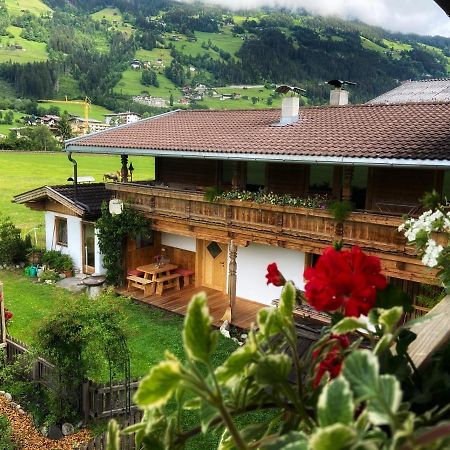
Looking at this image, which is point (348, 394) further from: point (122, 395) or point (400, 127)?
point (400, 127)

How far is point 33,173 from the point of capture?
178 ft

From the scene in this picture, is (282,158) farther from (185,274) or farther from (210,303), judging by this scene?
(185,274)

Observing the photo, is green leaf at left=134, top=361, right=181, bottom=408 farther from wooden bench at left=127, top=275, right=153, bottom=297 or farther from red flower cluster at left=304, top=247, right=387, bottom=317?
wooden bench at left=127, top=275, right=153, bottom=297

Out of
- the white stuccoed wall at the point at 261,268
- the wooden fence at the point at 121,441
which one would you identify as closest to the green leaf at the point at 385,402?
the wooden fence at the point at 121,441

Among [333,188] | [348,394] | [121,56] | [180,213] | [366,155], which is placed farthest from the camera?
[121,56]

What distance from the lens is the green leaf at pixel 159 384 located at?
90 cm

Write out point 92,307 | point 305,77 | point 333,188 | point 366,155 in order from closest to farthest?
point 92,307
point 366,155
point 333,188
point 305,77

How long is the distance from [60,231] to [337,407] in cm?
2004

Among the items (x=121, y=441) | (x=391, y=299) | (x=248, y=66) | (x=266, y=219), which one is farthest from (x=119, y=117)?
(x=391, y=299)

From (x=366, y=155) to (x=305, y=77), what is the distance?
152322 mm

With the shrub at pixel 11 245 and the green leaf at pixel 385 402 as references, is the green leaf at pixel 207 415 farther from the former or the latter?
the shrub at pixel 11 245

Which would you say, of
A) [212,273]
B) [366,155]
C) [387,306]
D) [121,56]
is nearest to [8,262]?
[212,273]

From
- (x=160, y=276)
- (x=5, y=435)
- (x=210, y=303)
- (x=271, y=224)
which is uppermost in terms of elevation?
(x=271, y=224)

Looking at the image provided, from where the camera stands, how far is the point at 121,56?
611 feet
